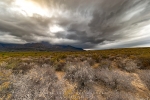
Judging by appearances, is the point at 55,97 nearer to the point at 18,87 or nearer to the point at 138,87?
the point at 18,87

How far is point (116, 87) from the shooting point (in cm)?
620

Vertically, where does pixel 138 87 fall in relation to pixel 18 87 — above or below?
below

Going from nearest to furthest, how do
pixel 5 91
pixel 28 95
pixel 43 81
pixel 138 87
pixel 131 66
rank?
pixel 28 95 → pixel 5 91 → pixel 43 81 → pixel 138 87 → pixel 131 66

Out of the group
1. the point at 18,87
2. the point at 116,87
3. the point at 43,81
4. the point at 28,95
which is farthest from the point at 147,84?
the point at 18,87

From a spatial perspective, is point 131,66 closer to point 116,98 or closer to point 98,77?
point 98,77

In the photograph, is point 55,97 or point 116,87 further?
point 116,87

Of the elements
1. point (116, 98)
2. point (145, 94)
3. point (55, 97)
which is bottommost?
point (145, 94)

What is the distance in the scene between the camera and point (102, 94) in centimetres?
542

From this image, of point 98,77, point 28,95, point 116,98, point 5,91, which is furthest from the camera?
point 98,77

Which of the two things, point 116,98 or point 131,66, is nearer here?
point 116,98

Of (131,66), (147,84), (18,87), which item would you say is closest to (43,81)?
(18,87)

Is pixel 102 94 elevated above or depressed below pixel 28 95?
below

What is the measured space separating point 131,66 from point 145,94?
549 centimetres

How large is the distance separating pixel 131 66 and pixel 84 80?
7534 millimetres
